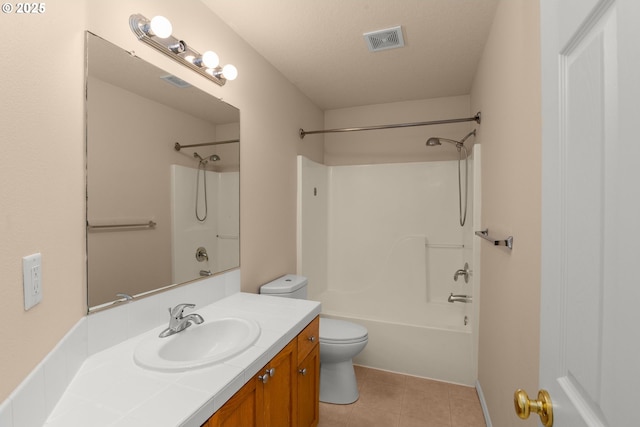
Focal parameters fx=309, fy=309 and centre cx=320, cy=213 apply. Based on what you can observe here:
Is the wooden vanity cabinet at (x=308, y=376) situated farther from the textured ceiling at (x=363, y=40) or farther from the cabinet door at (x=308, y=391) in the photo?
the textured ceiling at (x=363, y=40)

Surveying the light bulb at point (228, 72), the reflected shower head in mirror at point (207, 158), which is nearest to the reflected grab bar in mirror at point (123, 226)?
the reflected shower head in mirror at point (207, 158)

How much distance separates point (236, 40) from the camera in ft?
6.32

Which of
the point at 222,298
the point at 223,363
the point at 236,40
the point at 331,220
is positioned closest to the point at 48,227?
the point at 223,363

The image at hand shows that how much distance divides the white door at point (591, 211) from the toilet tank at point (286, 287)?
1633 mm

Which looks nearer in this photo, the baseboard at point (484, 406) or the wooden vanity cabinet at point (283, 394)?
the wooden vanity cabinet at point (283, 394)

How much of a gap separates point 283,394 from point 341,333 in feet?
3.18

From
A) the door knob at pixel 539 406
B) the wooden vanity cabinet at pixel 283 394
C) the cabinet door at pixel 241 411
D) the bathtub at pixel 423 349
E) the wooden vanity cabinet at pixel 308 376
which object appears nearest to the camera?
the door knob at pixel 539 406

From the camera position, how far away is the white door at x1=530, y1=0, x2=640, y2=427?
14.9 inches

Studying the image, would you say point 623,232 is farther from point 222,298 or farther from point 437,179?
point 437,179

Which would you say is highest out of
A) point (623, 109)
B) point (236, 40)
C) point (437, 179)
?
point (236, 40)

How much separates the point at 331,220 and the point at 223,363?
2.57m

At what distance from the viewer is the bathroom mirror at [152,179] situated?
1130 millimetres

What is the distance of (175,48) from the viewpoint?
140 cm

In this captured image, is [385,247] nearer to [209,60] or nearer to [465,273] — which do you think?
[465,273]
